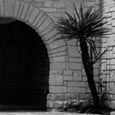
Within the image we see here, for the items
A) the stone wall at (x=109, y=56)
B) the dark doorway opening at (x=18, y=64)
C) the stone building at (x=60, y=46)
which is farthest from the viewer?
the dark doorway opening at (x=18, y=64)

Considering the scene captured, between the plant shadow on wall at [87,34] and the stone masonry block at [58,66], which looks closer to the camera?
the plant shadow on wall at [87,34]

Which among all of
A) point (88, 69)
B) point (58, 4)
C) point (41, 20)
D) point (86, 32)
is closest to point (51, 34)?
point (41, 20)

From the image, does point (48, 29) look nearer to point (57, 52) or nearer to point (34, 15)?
point (34, 15)

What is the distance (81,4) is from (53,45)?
124 cm

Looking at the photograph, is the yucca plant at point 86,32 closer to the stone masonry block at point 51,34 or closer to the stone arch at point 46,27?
the stone masonry block at point 51,34

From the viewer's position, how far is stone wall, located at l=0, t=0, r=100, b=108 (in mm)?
12531

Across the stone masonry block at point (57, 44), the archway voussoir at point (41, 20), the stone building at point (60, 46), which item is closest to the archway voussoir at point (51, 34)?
the stone building at point (60, 46)

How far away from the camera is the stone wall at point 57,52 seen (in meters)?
12.5

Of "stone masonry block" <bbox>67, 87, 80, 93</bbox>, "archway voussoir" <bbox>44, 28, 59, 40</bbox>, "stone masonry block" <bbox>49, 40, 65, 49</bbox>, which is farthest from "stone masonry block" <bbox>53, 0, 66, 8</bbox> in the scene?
"stone masonry block" <bbox>67, 87, 80, 93</bbox>

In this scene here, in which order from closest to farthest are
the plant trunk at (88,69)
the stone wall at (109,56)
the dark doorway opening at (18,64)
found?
the plant trunk at (88,69) → the stone wall at (109,56) → the dark doorway opening at (18,64)

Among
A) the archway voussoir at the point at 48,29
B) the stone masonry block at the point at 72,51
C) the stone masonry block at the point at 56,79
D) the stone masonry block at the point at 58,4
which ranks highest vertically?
the stone masonry block at the point at 58,4

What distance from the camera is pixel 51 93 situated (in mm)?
12586

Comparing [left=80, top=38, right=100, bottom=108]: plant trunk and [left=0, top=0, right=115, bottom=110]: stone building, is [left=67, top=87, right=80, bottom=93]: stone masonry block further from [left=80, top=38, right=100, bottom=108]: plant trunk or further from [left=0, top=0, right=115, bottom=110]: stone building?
[left=80, top=38, right=100, bottom=108]: plant trunk

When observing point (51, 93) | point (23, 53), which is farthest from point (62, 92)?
point (23, 53)
